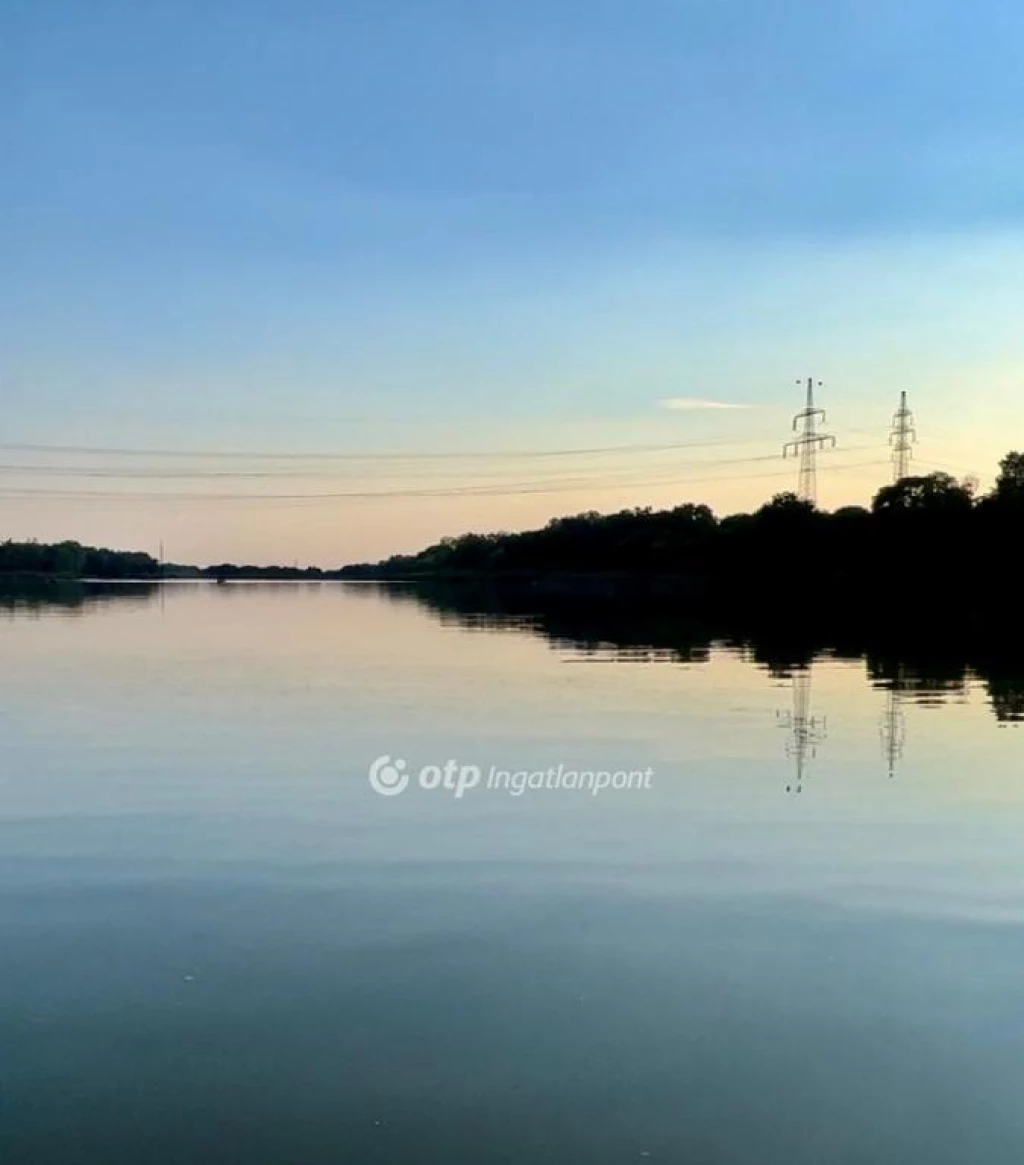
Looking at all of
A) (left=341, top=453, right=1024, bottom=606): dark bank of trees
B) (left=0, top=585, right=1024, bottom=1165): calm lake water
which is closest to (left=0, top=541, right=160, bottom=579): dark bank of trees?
(left=341, top=453, right=1024, bottom=606): dark bank of trees

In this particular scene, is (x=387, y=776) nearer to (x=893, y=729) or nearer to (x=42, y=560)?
(x=893, y=729)

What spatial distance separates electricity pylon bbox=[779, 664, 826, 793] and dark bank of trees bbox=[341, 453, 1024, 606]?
56.2 meters

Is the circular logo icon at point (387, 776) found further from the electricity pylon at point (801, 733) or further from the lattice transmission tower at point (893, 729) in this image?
the lattice transmission tower at point (893, 729)

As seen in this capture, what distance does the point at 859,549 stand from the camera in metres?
89.1

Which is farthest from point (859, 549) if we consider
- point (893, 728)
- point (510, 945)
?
point (510, 945)

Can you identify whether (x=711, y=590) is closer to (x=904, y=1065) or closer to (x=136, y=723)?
(x=136, y=723)

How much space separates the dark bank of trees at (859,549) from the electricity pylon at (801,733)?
56242 mm

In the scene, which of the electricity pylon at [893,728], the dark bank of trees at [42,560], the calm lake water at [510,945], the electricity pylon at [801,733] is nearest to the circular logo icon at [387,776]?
the calm lake water at [510,945]

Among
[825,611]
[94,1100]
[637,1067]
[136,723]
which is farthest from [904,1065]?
[825,611]

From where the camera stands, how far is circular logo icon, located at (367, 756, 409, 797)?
14914 mm

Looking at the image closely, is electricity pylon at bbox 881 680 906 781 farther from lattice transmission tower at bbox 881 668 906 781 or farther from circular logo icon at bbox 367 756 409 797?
circular logo icon at bbox 367 756 409 797

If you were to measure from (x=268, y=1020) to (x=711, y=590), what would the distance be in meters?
99.3

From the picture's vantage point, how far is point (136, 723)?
20141 mm

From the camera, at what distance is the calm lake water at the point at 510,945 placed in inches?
248
